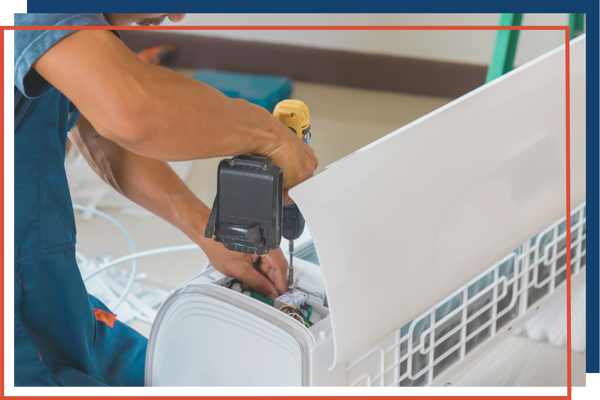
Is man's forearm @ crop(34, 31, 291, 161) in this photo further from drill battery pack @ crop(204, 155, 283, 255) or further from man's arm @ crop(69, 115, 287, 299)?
man's arm @ crop(69, 115, 287, 299)

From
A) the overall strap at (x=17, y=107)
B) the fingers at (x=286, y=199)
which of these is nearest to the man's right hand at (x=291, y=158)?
the fingers at (x=286, y=199)

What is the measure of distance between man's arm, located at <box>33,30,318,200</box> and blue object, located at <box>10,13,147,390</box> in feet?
0.59

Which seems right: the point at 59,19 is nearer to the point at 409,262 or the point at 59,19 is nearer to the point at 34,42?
the point at 34,42

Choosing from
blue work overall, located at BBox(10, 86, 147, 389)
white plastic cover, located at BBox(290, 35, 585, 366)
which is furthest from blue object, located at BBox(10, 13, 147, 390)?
white plastic cover, located at BBox(290, 35, 585, 366)

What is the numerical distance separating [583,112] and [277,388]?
63 centimetres

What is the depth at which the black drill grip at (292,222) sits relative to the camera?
627 millimetres

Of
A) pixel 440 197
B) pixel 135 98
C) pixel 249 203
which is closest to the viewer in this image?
pixel 135 98

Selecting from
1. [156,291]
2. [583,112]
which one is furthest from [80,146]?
[583,112]

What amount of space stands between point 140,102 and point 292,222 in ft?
0.81

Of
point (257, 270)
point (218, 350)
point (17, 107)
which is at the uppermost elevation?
point (17, 107)

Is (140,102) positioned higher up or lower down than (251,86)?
lower down

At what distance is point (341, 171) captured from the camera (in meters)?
0.56

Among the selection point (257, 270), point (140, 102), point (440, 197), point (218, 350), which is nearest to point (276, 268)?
point (257, 270)

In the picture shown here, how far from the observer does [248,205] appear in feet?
1.81
